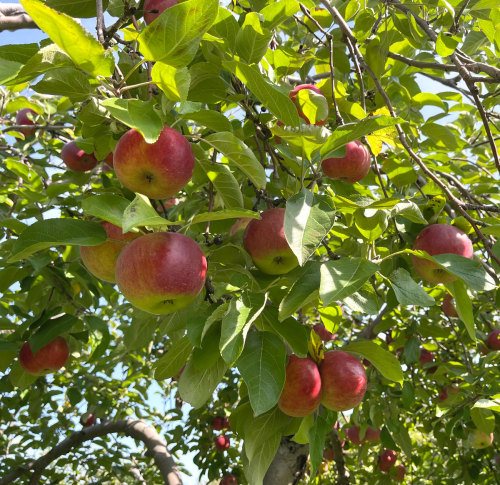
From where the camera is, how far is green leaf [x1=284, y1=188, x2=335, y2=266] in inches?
38.8

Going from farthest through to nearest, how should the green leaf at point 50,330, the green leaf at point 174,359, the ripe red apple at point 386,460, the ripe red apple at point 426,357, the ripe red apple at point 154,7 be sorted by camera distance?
1. the ripe red apple at point 386,460
2. the ripe red apple at point 426,357
3. the green leaf at point 50,330
4. the ripe red apple at point 154,7
5. the green leaf at point 174,359

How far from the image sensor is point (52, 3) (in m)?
1.51

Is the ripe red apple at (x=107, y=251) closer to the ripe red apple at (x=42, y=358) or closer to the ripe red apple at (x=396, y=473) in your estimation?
the ripe red apple at (x=42, y=358)

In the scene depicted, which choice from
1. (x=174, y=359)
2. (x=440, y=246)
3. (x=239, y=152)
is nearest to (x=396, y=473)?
(x=440, y=246)

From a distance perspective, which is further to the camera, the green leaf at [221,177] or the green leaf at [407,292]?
the green leaf at [221,177]

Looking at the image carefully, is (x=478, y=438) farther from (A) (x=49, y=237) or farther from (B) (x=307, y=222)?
(A) (x=49, y=237)

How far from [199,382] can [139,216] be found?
0.51m

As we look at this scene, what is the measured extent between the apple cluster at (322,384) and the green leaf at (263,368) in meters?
0.23

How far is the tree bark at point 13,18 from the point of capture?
2273 millimetres

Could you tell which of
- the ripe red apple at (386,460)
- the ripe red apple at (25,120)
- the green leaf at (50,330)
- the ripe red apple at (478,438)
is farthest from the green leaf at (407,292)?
the ripe red apple at (386,460)

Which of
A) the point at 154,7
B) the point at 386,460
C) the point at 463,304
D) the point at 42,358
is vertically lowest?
the point at 386,460

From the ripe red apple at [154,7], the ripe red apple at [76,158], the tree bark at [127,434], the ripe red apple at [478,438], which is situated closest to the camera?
the ripe red apple at [154,7]

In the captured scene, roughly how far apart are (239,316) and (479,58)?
102 inches

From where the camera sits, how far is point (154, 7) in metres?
1.47
